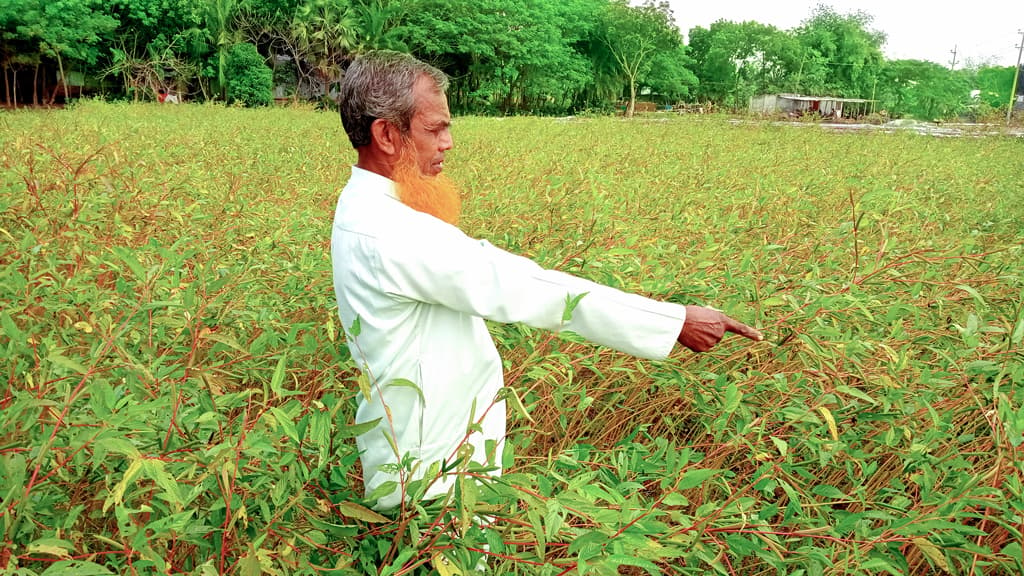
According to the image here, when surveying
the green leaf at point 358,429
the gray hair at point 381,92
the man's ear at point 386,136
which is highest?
the gray hair at point 381,92

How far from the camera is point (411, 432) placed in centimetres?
130

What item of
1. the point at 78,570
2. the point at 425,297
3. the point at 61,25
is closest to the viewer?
the point at 78,570

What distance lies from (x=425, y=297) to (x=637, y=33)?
42.3m

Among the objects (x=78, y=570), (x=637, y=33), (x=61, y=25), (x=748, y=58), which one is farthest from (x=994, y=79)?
(x=78, y=570)

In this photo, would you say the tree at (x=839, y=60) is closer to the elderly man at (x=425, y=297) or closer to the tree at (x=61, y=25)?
the tree at (x=61, y=25)

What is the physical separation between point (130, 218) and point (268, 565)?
2.62m

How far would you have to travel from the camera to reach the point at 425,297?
47.8 inches

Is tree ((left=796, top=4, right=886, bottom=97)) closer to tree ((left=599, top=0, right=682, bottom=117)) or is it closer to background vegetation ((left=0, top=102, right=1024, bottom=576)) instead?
tree ((left=599, top=0, right=682, bottom=117))

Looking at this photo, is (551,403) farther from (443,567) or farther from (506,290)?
(443,567)

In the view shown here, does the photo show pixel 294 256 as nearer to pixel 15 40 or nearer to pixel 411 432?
pixel 411 432

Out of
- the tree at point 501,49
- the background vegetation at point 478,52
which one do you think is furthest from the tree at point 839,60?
the tree at point 501,49

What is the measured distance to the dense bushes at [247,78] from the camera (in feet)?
89.1

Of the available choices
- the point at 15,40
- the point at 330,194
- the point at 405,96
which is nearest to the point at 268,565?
the point at 405,96

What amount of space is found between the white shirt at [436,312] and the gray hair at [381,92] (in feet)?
0.34
